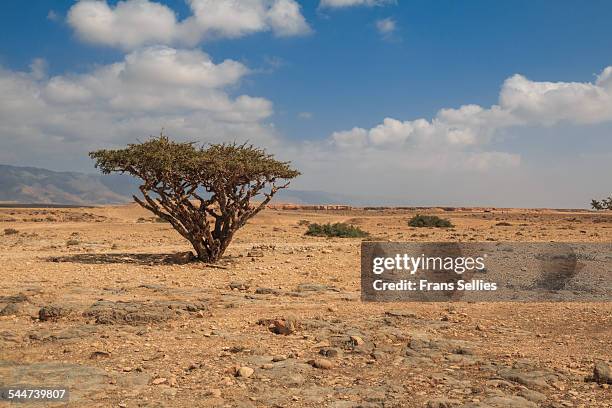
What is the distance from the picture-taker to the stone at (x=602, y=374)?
20.3 ft

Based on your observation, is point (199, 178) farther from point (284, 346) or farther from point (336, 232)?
point (336, 232)

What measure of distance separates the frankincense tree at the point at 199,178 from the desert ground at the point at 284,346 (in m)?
4.32

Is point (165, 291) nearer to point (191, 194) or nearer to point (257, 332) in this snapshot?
point (257, 332)

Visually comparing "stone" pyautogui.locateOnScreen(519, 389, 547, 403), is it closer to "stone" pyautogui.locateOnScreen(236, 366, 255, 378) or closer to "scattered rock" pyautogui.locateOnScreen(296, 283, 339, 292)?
"stone" pyautogui.locateOnScreen(236, 366, 255, 378)

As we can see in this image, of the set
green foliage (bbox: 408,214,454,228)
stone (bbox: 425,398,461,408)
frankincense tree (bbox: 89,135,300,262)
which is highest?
frankincense tree (bbox: 89,135,300,262)

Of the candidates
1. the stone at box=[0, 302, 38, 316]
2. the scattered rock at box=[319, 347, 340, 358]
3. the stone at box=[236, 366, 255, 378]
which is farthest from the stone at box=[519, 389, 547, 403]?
the stone at box=[0, 302, 38, 316]

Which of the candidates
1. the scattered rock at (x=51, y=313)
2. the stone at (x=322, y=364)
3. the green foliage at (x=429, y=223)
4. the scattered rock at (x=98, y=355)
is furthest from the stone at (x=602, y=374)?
the green foliage at (x=429, y=223)

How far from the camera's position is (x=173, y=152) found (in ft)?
55.9

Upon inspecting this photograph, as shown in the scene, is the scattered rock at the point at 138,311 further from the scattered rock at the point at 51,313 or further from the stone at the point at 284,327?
the stone at the point at 284,327

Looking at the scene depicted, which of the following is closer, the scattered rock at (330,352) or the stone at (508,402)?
the stone at (508,402)

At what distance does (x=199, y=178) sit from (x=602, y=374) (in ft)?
45.8

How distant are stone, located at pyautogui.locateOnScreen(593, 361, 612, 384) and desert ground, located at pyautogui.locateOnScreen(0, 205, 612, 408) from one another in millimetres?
55

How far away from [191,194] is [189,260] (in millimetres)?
2410

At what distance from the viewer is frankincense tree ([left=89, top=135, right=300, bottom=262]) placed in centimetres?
1692
